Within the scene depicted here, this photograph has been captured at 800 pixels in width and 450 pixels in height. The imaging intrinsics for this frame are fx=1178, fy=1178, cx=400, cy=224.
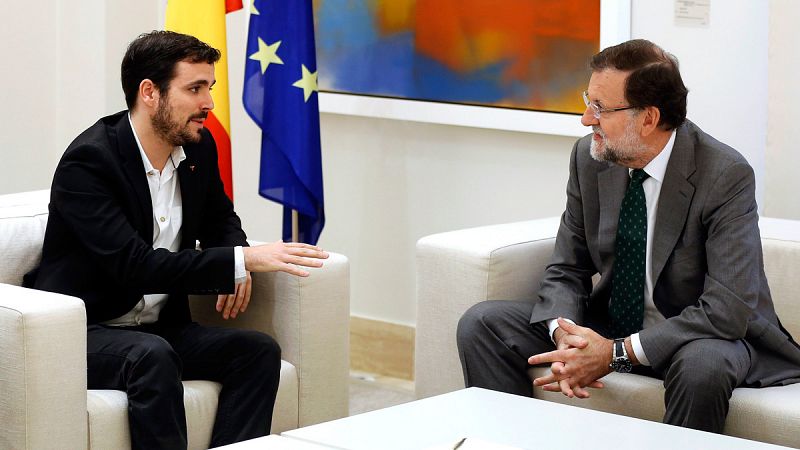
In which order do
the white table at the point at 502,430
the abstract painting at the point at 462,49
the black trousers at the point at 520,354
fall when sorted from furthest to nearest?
the abstract painting at the point at 462,49 < the black trousers at the point at 520,354 < the white table at the point at 502,430

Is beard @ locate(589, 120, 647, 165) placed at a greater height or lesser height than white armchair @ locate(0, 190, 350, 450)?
greater

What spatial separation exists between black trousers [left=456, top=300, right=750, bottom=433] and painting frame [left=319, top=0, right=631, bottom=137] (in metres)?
Answer: 1.14

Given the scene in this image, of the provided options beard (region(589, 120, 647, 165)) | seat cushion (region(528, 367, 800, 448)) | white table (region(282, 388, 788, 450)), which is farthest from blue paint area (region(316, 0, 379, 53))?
white table (region(282, 388, 788, 450))

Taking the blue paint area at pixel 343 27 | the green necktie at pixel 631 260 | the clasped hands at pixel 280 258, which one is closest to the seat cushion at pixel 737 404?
the green necktie at pixel 631 260

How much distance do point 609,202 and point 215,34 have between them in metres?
1.95

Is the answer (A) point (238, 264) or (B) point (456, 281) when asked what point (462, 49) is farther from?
(A) point (238, 264)

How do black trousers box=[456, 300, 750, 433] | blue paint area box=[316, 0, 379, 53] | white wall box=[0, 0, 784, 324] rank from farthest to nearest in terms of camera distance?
blue paint area box=[316, 0, 379, 53] → white wall box=[0, 0, 784, 324] → black trousers box=[456, 300, 750, 433]

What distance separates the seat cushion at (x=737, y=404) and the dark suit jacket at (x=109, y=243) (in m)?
0.98

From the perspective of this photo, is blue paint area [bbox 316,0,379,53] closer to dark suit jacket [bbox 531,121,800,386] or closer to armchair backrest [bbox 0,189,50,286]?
dark suit jacket [bbox 531,121,800,386]

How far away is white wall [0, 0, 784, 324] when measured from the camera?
397 cm

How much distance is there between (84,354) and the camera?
110 inches

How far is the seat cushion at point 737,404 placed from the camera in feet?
9.16

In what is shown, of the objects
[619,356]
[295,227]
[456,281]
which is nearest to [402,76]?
[295,227]

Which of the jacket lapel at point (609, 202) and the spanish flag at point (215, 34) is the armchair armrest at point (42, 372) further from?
the spanish flag at point (215, 34)
